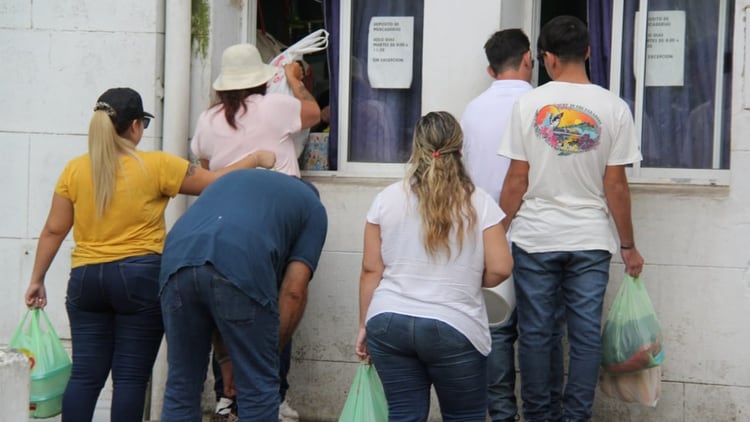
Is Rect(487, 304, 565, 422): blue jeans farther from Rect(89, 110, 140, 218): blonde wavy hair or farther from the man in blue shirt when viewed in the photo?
Rect(89, 110, 140, 218): blonde wavy hair

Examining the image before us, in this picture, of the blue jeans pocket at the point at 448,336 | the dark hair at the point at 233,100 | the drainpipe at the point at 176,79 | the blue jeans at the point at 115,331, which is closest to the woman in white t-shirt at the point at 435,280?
the blue jeans pocket at the point at 448,336

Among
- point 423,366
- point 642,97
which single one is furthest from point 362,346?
point 642,97

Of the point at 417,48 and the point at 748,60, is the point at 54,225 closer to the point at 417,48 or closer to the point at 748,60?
the point at 417,48

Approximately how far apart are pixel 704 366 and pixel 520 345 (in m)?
1.08

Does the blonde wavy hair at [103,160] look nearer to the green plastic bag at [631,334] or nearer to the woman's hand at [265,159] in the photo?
the woman's hand at [265,159]

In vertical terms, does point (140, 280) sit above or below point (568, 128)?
below

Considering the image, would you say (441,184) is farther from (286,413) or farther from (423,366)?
(286,413)

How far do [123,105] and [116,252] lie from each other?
2.04 feet

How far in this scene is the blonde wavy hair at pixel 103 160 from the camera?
5129mm

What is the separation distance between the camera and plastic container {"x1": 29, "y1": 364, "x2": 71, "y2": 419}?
5.48 metres

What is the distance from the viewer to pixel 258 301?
4.64 metres

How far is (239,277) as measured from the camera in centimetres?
457

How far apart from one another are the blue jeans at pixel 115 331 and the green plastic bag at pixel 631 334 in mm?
1975

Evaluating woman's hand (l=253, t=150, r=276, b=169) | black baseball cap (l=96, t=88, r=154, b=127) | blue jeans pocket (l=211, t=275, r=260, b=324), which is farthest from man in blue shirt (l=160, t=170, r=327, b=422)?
woman's hand (l=253, t=150, r=276, b=169)
